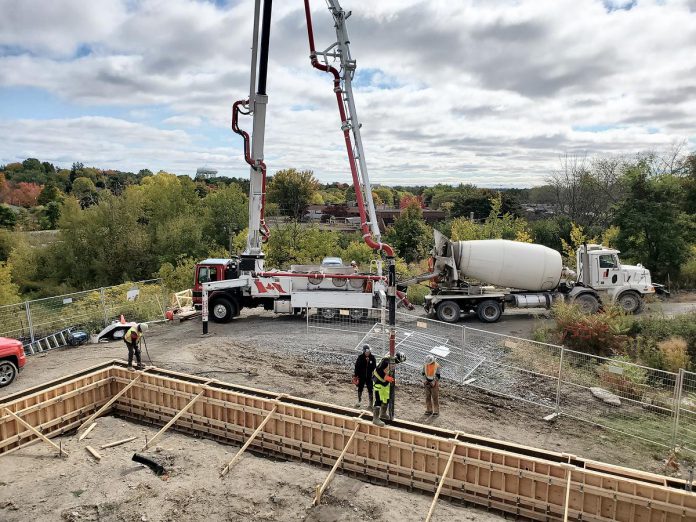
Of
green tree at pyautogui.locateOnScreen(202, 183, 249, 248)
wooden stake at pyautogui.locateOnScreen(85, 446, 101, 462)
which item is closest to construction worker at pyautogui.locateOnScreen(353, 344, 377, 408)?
wooden stake at pyautogui.locateOnScreen(85, 446, 101, 462)

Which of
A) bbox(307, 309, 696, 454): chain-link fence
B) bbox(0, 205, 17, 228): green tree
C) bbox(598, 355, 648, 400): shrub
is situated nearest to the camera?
bbox(307, 309, 696, 454): chain-link fence

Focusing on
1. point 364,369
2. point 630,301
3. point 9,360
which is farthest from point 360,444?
point 630,301

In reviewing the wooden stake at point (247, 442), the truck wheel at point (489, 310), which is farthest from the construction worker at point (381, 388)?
the truck wheel at point (489, 310)

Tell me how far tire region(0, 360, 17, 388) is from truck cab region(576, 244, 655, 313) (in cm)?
1967

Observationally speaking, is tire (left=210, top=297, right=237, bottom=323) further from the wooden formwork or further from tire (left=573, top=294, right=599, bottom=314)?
tire (left=573, top=294, right=599, bottom=314)

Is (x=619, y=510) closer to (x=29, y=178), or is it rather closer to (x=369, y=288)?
(x=369, y=288)

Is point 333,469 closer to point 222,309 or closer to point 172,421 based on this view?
point 172,421

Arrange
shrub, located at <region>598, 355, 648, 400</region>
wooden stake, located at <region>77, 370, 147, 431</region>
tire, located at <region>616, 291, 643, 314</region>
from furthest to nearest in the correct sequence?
tire, located at <region>616, 291, 643, 314</region> → shrub, located at <region>598, 355, 648, 400</region> → wooden stake, located at <region>77, 370, 147, 431</region>

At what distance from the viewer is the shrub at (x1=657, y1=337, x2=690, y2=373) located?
44.2 feet

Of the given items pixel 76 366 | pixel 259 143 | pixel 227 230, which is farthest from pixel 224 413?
pixel 227 230

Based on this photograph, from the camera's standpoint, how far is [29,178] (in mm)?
112250

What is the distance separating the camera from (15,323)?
53.1 ft

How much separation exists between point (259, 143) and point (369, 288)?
658cm

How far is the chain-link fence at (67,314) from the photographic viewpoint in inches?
634
